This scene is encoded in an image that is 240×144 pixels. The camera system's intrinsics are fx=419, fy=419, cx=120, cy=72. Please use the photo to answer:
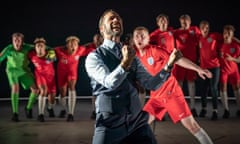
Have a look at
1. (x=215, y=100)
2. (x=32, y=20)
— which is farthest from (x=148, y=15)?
(x=215, y=100)

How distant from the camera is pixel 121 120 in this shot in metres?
2.52

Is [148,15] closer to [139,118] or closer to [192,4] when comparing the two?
[192,4]

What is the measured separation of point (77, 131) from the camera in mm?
5688

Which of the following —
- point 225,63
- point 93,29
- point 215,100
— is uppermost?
point 93,29

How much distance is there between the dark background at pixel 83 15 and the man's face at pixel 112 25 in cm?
711

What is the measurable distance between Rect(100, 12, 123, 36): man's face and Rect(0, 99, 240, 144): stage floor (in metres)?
2.63

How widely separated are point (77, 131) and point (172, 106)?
197cm

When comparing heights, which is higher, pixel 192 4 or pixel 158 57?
pixel 192 4

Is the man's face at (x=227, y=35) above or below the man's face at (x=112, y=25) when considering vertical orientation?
above

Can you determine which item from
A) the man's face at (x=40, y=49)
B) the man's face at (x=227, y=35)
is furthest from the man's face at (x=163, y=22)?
the man's face at (x=40, y=49)

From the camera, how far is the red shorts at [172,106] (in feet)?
13.2

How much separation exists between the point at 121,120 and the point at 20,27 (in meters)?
7.68

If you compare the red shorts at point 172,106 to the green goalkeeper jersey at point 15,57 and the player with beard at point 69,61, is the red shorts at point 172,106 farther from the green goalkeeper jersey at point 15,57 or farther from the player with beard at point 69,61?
the green goalkeeper jersey at point 15,57

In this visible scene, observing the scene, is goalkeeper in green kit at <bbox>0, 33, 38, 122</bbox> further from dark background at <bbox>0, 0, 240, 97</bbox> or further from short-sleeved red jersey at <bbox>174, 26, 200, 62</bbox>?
dark background at <bbox>0, 0, 240, 97</bbox>
